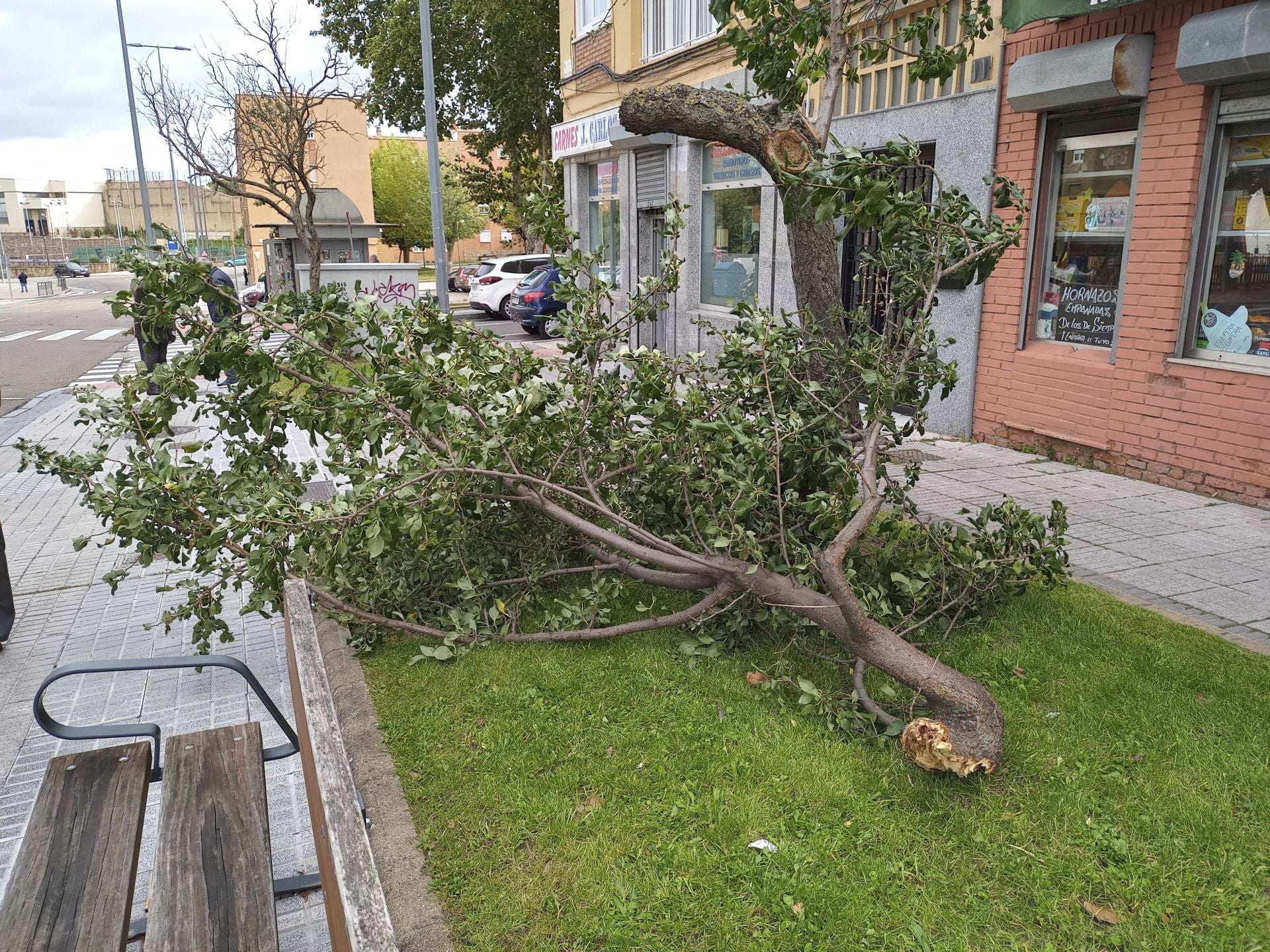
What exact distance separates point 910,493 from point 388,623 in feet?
14.4

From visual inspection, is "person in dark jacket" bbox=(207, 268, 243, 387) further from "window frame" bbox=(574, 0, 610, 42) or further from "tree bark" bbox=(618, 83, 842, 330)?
"window frame" bbox=(574, 0, 610, 42)

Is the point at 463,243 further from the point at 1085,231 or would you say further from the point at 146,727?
the point at 146,727

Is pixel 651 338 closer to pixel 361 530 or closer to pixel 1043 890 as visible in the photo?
pixel 361 530

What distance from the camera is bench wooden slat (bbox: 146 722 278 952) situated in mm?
2410

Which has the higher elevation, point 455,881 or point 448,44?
point 448,44

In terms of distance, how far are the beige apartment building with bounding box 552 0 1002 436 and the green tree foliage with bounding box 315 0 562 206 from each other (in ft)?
22.9

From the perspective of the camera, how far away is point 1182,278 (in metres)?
7.50

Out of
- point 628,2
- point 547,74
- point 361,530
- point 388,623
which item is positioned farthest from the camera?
point 547,74

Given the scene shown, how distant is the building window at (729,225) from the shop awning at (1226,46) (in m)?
5.90

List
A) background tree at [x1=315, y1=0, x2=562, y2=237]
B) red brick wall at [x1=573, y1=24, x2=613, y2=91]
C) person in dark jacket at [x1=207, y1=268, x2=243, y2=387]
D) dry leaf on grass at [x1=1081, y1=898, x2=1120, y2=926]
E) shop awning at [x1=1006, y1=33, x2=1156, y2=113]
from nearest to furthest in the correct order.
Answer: dry leaf on grass at [x1=1081, y1=898, x2=1120, y2=926] → person in dark jacket at [x1=207, y1=268, x2=243, y2=387] → shop awning at [x1=1006, y1=33, x2=1156, y2=113] → red brick wall at [x1=573, y1=24, x2=613, y2=91] → background tree at [x1=315, y1=0, x2=562, y2=237]

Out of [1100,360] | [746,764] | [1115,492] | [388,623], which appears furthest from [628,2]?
[746,764]

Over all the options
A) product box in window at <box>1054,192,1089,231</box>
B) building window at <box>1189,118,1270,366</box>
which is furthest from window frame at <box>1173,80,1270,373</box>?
product box in window at <box>1054,192,1089,231</box>

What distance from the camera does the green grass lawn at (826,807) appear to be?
283cm

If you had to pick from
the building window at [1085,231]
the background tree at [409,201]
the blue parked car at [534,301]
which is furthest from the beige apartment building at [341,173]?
the building window at [1085,231]
